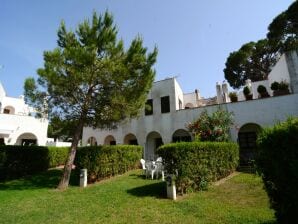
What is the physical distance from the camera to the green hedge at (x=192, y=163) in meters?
10.1

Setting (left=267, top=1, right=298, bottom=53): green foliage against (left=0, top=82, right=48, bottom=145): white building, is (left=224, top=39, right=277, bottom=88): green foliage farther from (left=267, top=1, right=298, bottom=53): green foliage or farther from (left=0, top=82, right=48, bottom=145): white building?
(left=0, top=82, right=48, bottom=145): white building

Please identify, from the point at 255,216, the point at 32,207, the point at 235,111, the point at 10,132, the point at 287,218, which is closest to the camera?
the point at 287,218

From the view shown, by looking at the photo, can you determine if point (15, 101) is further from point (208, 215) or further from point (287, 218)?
point (287, 218)

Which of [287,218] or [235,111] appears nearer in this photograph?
[287,218]

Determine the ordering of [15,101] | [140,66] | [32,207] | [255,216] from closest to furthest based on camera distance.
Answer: [255,216] < [32,207] < [140,66] < [15,101]

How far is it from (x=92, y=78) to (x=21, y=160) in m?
9.17

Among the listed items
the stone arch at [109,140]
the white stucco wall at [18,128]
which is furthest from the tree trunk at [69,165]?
the stone arch at [109,140]

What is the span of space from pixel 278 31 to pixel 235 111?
13.5m

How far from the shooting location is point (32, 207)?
9.07 m

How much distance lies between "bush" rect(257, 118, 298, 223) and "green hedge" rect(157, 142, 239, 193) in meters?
4.96

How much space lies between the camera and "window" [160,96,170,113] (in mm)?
23214

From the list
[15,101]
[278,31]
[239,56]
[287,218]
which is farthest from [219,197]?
[15,101]

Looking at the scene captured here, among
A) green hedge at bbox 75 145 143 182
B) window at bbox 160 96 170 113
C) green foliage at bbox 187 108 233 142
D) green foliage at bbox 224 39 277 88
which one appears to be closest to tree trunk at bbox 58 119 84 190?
green hedge at bbox 75 145 143 182

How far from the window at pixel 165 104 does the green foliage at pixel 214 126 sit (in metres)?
4.82
